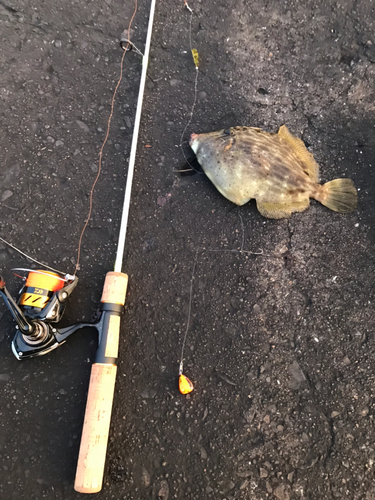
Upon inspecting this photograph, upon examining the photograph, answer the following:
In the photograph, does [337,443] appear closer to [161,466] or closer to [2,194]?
[161,466]

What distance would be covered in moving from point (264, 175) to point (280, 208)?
0.32m

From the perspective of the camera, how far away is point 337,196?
116 inches

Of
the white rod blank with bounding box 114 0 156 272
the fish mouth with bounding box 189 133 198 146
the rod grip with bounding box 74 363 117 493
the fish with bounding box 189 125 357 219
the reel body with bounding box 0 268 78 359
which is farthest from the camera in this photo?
the fish mouth with bounding box 189 133 198 146

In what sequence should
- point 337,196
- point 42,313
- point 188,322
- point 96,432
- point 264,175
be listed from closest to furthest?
point 96,432
point 42,313
point 188,322
point 264,175
point 337,196

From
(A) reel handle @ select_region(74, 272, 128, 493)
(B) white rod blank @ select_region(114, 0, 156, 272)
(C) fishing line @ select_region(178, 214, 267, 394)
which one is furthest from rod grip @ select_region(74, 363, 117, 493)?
(B) white rod blank @ select_region(114, 0, 156, 272)

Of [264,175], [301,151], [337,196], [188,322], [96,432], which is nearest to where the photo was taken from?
[96,432]

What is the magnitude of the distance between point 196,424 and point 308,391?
0.91 meters

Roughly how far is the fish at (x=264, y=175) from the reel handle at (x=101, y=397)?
4.11 ft

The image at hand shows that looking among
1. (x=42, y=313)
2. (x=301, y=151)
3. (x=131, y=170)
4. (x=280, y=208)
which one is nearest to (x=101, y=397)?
(x=42, y=313)

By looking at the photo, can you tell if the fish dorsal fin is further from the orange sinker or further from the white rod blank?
the orange sinker

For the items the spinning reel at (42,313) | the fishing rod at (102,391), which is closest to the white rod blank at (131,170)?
the fishing rod at (102,391)

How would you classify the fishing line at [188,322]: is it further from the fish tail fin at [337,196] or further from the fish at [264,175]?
the fish tail fin at [337,196]

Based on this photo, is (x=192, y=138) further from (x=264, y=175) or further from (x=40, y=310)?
(x=40, y=310)

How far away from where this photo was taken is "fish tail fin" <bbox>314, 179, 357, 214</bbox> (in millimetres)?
2932
